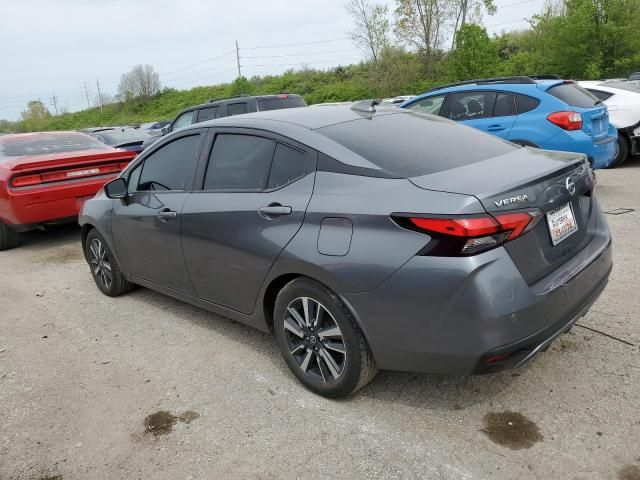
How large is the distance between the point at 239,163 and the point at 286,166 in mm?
455

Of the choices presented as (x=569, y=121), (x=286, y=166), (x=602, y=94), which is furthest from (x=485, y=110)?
(x=286, y=166)

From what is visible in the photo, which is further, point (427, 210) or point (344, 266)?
point (344, 266)

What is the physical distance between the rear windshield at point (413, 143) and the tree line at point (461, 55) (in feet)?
83.7

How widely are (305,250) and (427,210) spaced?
0.72m

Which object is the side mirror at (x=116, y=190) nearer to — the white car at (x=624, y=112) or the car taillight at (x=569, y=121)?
the car taillight at (x=569, y=121)

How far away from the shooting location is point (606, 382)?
9.96ft

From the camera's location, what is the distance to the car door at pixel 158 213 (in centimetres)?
396

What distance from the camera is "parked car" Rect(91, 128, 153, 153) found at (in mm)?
12039

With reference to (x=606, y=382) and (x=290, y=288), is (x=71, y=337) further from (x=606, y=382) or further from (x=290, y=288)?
(x=606, y=382)

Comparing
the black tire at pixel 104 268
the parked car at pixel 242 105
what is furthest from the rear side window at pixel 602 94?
the black tire at pixel 104 268

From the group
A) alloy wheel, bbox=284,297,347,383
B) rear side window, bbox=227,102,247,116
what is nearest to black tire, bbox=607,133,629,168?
rear side window, bbox=227,102,247,116

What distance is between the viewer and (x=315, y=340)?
3.08m

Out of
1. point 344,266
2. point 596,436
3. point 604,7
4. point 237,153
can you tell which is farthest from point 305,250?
point 604,7

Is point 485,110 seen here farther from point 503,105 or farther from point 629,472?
point 629,472
